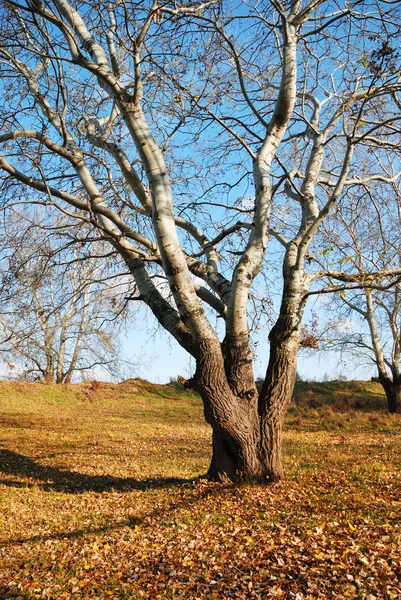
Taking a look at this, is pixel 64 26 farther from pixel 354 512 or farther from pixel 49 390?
pixel 49 390

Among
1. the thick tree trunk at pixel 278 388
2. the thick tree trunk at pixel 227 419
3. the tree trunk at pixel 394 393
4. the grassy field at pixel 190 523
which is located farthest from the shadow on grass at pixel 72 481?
the tree trunk at pixel 394 393

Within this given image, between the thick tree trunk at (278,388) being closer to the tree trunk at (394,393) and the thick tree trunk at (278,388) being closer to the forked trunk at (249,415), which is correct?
the forked trunk at (249,415)

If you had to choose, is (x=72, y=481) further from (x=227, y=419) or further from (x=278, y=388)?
(x=278, y=388)

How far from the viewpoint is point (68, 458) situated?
9.66 meters

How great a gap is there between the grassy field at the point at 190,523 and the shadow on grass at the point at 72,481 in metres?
0.03

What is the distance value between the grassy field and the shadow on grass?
0.03m

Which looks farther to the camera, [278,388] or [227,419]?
[278,388]

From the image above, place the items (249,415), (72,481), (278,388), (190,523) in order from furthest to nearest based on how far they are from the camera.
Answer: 1. (72,481)
2. (278,388)
3. (249,415)
4. (190,523)

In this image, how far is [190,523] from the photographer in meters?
5.36

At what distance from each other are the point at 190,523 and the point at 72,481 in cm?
325

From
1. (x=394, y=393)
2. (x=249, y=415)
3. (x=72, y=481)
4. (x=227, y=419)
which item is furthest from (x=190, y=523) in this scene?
(x=394, y=393)

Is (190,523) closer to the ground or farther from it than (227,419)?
closer to the ground

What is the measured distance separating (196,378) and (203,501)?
1577mm

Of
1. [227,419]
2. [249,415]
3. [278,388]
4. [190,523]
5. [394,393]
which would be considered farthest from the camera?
[394,393]
